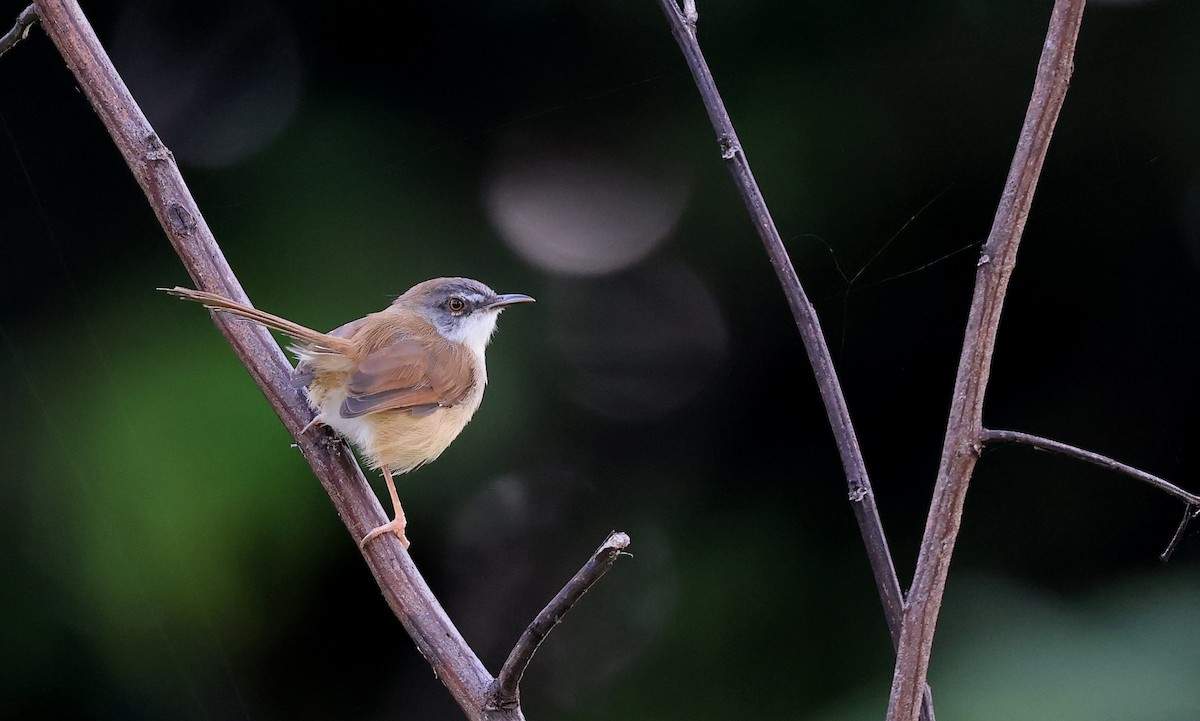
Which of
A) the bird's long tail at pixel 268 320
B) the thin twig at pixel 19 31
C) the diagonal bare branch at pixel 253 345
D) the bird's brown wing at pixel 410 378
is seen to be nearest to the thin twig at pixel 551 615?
the diagonal bare branch at pixel 253 345

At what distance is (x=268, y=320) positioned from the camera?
167 centimetres

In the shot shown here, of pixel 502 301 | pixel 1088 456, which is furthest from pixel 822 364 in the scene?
pixel 502 301

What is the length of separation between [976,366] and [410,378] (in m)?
1.53

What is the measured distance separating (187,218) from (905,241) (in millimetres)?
1855

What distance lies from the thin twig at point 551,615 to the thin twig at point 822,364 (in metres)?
0.34

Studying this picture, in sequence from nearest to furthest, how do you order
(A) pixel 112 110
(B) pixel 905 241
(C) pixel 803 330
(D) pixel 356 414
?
(C) pixel 803 330, (A) pixel 112 110, (D) pixel 356 414, (B) pixel 905 241

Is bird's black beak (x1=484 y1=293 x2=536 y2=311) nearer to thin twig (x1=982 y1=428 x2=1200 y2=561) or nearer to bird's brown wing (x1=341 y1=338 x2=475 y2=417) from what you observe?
bird's brown wing (x1=341 y1=338 x2=475 y2=417)

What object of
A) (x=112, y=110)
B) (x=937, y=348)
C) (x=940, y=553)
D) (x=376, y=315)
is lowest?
(x=940, y=553)

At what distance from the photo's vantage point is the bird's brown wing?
83.4 inches

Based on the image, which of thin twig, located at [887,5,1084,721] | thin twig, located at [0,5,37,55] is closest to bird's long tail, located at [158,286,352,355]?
thin twig, located at [0,5,37,55]

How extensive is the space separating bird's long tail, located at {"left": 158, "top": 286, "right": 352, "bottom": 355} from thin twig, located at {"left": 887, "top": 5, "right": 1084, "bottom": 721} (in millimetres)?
1037

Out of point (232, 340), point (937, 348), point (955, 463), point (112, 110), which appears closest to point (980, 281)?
point (955, 463)

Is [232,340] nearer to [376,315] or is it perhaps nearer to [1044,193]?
[376,315]

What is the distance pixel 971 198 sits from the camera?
2.70m
